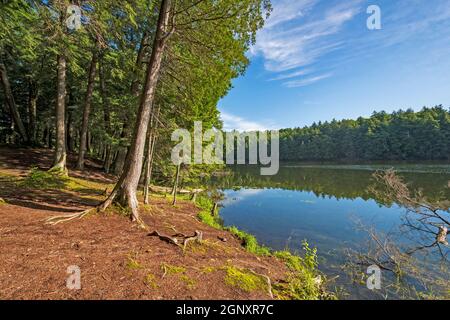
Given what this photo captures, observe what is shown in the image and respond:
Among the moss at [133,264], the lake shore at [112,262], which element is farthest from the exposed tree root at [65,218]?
the moss at [133,264]

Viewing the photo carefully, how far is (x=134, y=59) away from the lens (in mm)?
12195

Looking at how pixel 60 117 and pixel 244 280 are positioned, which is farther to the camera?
pixel 60 117

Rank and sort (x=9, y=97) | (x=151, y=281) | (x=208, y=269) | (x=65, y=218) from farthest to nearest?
(x=9, y=97)
(x=65, y=218)
(x=208, y=269)
(x=151, y=281)

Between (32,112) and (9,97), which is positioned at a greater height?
(9,97)

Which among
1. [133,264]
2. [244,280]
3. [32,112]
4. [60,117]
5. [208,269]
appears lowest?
[244,280]

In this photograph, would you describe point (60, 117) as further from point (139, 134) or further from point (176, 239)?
point (176, 239)

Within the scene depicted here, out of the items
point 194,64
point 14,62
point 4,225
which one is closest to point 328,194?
point 194,64

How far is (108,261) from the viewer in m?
3.87

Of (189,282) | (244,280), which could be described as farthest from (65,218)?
(244,280)

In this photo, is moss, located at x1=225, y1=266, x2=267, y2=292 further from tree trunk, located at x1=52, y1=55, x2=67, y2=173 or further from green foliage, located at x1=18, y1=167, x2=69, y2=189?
tree trunk, located at x1=52, y1=55, x2=67, y2=173

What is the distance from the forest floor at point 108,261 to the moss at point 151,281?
1 centimetres

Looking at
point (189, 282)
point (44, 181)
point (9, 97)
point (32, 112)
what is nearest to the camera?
point (189, 282)

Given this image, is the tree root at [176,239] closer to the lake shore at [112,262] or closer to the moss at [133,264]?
the lake shore at [112,262]

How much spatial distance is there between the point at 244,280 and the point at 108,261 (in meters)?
2.30
